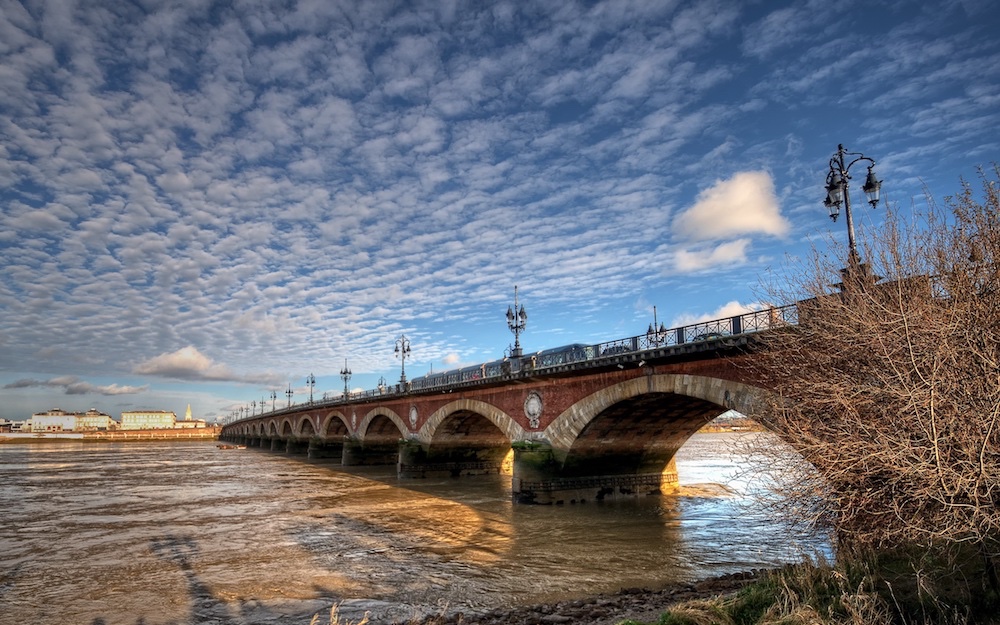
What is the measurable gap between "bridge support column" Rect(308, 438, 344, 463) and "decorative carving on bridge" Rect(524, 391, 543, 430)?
41.6 m

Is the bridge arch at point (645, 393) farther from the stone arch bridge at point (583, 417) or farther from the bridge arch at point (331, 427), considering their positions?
the bridge arch at point (331, 427)

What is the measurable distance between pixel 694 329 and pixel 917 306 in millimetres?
11029

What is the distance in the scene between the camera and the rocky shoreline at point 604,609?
10195 millimetres

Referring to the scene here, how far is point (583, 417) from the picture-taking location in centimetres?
2452

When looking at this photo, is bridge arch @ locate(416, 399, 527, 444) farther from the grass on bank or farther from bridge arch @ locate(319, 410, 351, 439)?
bridge arch @ locate(319, 410, 351, 439)

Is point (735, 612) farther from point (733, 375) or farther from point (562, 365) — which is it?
point (562, 365)

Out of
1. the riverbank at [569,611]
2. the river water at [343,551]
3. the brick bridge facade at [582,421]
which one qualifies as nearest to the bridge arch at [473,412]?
the brick bridge facade at [582,421]

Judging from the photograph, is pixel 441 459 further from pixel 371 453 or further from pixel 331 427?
pixel 331 427

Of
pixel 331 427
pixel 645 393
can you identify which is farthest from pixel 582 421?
pixel 331 427

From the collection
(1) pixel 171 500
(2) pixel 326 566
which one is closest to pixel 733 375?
(2) pixel 326 566

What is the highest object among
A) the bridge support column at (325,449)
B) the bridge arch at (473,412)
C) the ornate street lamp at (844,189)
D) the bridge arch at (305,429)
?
the ornate street lamp at (844,189)

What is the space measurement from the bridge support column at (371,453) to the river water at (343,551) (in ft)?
67.7

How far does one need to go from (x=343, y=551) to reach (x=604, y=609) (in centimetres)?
926

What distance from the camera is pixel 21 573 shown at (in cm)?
1504
